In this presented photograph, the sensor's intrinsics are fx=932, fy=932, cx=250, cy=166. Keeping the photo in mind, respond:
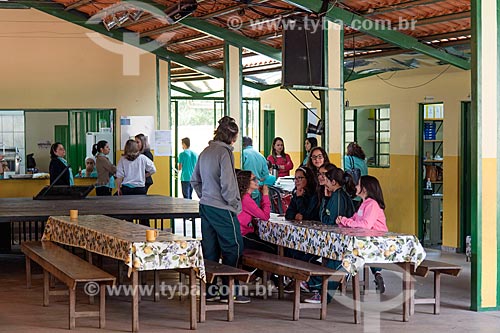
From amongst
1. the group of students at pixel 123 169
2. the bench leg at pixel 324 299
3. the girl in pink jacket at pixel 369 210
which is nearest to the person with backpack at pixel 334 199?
the girl in pink jacket at pixel 369 210

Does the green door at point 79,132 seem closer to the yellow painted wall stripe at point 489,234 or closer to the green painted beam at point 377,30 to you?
the green painted beam at point 377,30

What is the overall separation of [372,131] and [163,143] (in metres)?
3.59

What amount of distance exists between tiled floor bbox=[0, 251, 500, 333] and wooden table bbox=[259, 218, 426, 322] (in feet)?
0.77

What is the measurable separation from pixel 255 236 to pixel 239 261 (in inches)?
29.3

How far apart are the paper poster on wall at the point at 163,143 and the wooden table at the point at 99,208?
3720mm

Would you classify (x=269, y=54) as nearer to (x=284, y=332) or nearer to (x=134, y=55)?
(x=134, y=55)

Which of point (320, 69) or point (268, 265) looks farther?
point (320, 69)

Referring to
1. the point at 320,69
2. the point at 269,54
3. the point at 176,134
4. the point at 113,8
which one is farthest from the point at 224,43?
the point at 176,134

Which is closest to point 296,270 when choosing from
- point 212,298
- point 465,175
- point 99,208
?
point 212,298

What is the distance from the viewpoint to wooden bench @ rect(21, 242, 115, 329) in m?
6.93

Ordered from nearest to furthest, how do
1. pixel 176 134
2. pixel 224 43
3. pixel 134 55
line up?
pixel 224 43
pixel 134 55
pixel 176 134

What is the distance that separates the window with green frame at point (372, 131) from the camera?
14.1 m

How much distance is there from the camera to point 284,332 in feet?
23.3

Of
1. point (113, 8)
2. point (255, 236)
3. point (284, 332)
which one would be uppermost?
point (113, 8)
